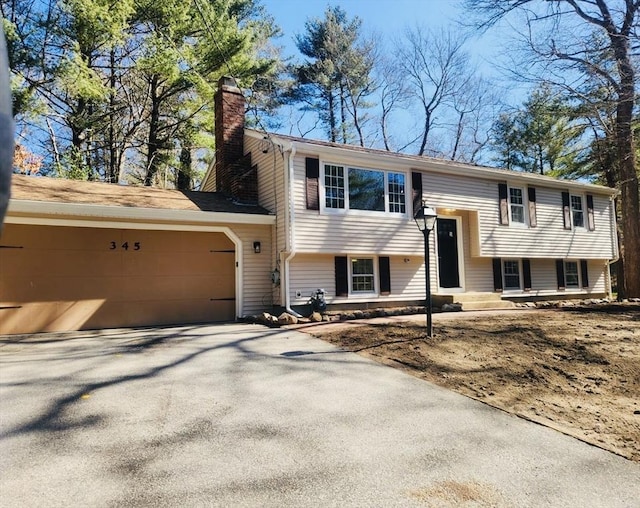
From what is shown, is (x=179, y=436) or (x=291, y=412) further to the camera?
(x=291, y=412)

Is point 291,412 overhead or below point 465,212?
below

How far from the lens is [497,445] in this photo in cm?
334

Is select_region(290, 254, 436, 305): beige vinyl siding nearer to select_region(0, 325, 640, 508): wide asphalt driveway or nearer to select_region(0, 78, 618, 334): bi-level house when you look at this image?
select_region(0, 78, 618, 334): bi-level house

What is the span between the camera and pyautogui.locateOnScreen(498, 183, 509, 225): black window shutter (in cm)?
1306

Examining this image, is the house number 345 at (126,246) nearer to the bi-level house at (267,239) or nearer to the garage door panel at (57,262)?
the bi-level house at (267,239)

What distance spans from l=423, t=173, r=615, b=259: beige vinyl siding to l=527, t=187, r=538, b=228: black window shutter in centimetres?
16

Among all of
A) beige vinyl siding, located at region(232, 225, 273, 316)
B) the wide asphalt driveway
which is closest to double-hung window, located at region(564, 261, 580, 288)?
beige vinyl siding, located at region(232, 225, 273, 316)

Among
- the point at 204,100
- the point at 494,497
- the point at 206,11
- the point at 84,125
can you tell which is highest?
the point at 206,11

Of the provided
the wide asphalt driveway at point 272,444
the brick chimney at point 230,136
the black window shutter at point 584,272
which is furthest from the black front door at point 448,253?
the wide asphalt driveway at point 272,444

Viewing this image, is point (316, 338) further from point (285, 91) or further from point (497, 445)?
point (285, 91)

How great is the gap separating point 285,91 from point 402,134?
7.37 metres

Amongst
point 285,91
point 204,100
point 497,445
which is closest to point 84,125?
point 204,100

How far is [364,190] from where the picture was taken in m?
10.9

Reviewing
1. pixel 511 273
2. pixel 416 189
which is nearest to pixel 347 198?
pixel 416 189
